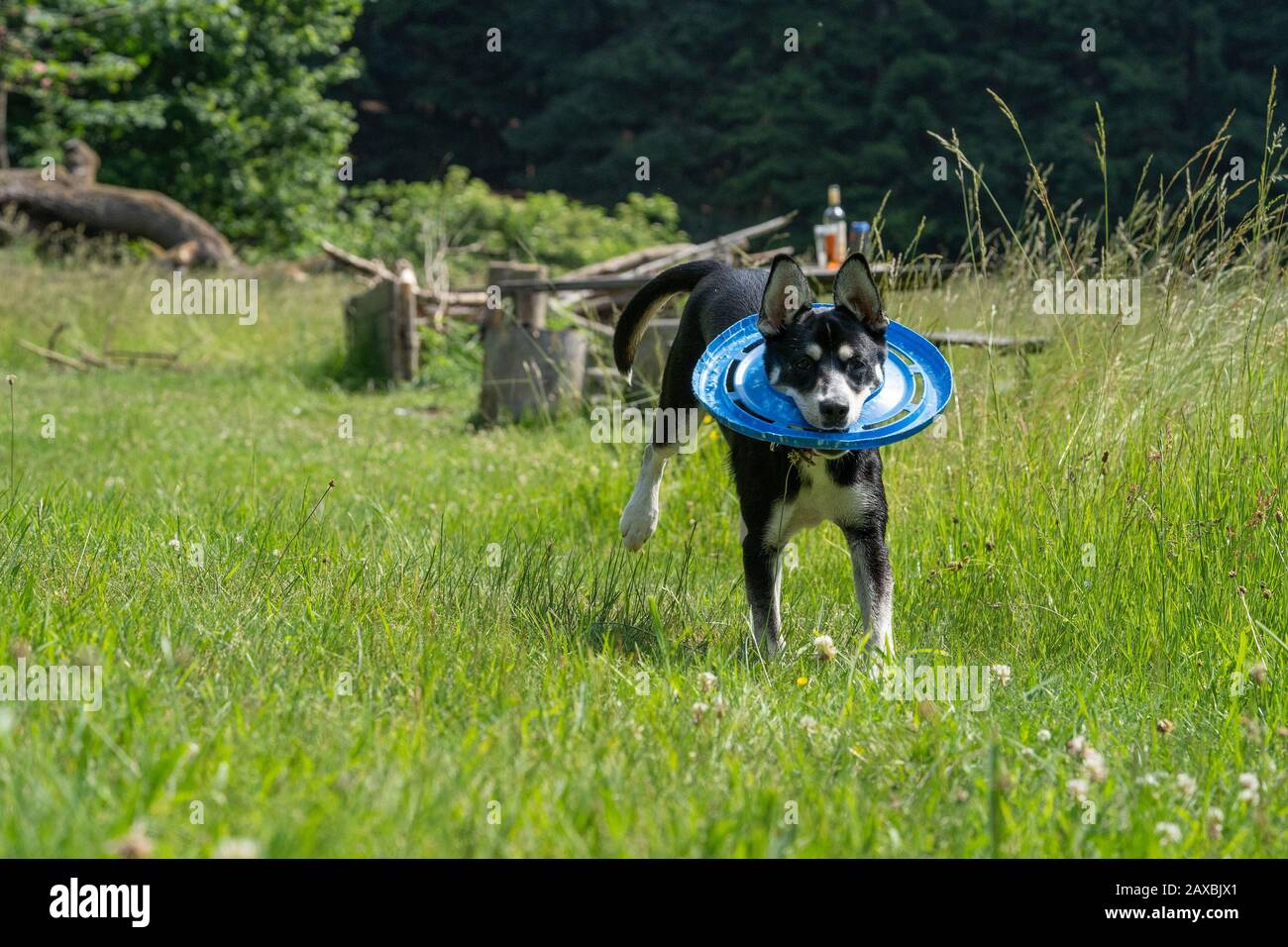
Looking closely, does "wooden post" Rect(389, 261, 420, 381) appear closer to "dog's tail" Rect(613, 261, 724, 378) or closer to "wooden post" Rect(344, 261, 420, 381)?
"wooden post" Rect(344, 261, 420, 381)

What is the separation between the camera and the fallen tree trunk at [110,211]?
18797 millimetres

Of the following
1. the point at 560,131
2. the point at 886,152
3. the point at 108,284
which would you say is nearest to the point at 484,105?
the point at 560,131

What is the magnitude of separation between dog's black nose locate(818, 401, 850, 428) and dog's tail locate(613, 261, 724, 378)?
1696 millimetres

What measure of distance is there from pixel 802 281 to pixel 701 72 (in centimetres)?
2974

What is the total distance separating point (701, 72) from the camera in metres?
32.1

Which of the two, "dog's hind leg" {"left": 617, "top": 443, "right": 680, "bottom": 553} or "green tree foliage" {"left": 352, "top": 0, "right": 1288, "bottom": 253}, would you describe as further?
"green tree foliage" {"left": 352, "top": 0, "right": 1288, "bottom": 253}

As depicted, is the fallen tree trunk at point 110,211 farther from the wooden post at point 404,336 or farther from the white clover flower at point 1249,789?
the white clover flower at point 1249,789

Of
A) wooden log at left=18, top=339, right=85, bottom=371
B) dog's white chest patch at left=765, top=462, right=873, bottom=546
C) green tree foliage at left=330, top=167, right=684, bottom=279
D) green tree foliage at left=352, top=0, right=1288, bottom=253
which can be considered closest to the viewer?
dog's white chest patch at left=765, top=462, right=873, bottom=546

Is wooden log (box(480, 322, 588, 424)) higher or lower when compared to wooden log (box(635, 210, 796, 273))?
lower

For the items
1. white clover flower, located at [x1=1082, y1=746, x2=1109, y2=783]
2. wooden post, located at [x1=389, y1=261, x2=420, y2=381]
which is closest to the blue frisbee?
white clover flower, located at [x1=1082, y1=746, x2=1109, y2=783]

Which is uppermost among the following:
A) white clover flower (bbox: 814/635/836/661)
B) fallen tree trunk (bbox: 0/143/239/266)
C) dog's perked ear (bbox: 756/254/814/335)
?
fallen tree trunk (bbox: 0/143/239/266)

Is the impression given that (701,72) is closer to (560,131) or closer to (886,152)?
(560,131)

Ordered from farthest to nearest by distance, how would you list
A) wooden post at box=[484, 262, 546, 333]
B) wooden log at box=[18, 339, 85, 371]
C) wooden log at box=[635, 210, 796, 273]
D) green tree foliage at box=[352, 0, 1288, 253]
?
green tree foliage at box=[352, 0, 1288, 253] → wooden log at box=[18, 339, 85, 371] → wooden log at box=[635, 210, 796, 273] → wooden post at box=[484, 262, 546, 333]

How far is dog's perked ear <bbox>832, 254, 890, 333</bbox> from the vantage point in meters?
3.68
